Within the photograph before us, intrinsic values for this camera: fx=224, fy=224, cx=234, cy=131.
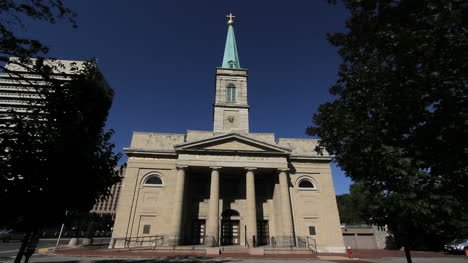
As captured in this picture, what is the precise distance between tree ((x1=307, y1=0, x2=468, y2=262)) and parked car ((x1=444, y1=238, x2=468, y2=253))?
26.5m

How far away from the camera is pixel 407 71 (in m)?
4.86

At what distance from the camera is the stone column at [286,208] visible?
20.3 metres

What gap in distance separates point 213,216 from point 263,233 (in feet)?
21.5

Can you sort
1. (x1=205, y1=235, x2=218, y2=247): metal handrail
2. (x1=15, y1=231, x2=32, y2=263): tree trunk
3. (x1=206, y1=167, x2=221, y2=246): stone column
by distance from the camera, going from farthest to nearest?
(x1=206, y1=167, x2=221, y2=246): stone column
(x1=205, y1=235, x2=218, y2=247): metal handrail
(x1=15, y1=231, x2=32, y2=263): tree trunk

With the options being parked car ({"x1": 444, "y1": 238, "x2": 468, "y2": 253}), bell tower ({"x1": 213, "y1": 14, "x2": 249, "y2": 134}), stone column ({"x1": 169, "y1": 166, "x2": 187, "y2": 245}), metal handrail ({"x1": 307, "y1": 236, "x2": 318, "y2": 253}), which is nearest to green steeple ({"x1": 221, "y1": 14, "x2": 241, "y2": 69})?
bell tower ({"x1": 213, "y1": 14, "x2": 249, "y2": 134})

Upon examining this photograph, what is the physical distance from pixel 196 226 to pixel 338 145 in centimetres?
2020

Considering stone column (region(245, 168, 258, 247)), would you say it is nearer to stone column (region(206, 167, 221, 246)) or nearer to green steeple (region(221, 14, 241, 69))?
stone column (region(206, 167, 221, 246))

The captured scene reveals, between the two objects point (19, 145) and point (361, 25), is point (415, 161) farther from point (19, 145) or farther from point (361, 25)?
point (19, 145)

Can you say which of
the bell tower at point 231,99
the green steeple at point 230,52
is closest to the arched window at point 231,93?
the bell tower at point 231,99

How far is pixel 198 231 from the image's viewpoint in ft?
75.2

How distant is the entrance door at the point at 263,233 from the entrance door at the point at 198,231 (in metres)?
5.71

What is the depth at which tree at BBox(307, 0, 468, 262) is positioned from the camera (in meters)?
4.41

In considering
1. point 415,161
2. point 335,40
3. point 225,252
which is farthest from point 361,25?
point 225,252

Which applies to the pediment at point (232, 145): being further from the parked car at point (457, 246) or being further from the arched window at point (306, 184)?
the parked car at point (457, 246)
